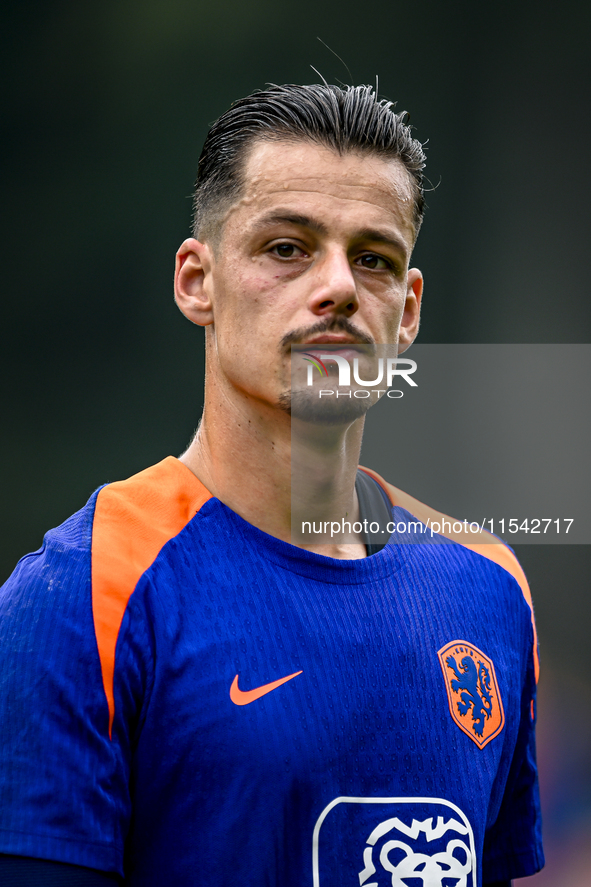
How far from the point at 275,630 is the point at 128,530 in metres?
0.29

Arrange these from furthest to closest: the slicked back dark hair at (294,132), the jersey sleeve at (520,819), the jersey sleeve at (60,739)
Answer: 1. the jersey sleeve at (520,819)
2. the slicked back dark hair at (294,132)
3. the jersey sleeve at (60,739)

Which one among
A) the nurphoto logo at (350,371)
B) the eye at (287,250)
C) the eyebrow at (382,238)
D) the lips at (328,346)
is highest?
the eyebrow at (382,238)

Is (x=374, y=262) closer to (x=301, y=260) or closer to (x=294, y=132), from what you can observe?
(x=301, y=260)

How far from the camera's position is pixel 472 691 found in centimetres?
150

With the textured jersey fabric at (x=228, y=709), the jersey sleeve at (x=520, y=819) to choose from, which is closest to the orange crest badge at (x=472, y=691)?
the textured jersey fabric at (x=228, y=709)

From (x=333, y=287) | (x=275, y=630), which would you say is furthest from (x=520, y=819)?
(x=333, y=287)

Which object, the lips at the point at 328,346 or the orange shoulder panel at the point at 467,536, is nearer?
the lips at the point at 328,346

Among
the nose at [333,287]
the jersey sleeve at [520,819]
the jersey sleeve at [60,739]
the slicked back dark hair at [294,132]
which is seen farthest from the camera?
the jersey sleeve at [520,819]

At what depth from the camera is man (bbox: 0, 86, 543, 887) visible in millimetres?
1199

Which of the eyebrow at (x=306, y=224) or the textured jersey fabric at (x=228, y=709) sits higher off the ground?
the eyebrow at (x=306, y=224)

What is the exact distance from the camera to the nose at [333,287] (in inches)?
56.4

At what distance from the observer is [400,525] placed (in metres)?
1.72

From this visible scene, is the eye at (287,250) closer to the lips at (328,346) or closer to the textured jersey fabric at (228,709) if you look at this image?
the lips at (328,346)

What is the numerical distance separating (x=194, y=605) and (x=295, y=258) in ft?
2.06
